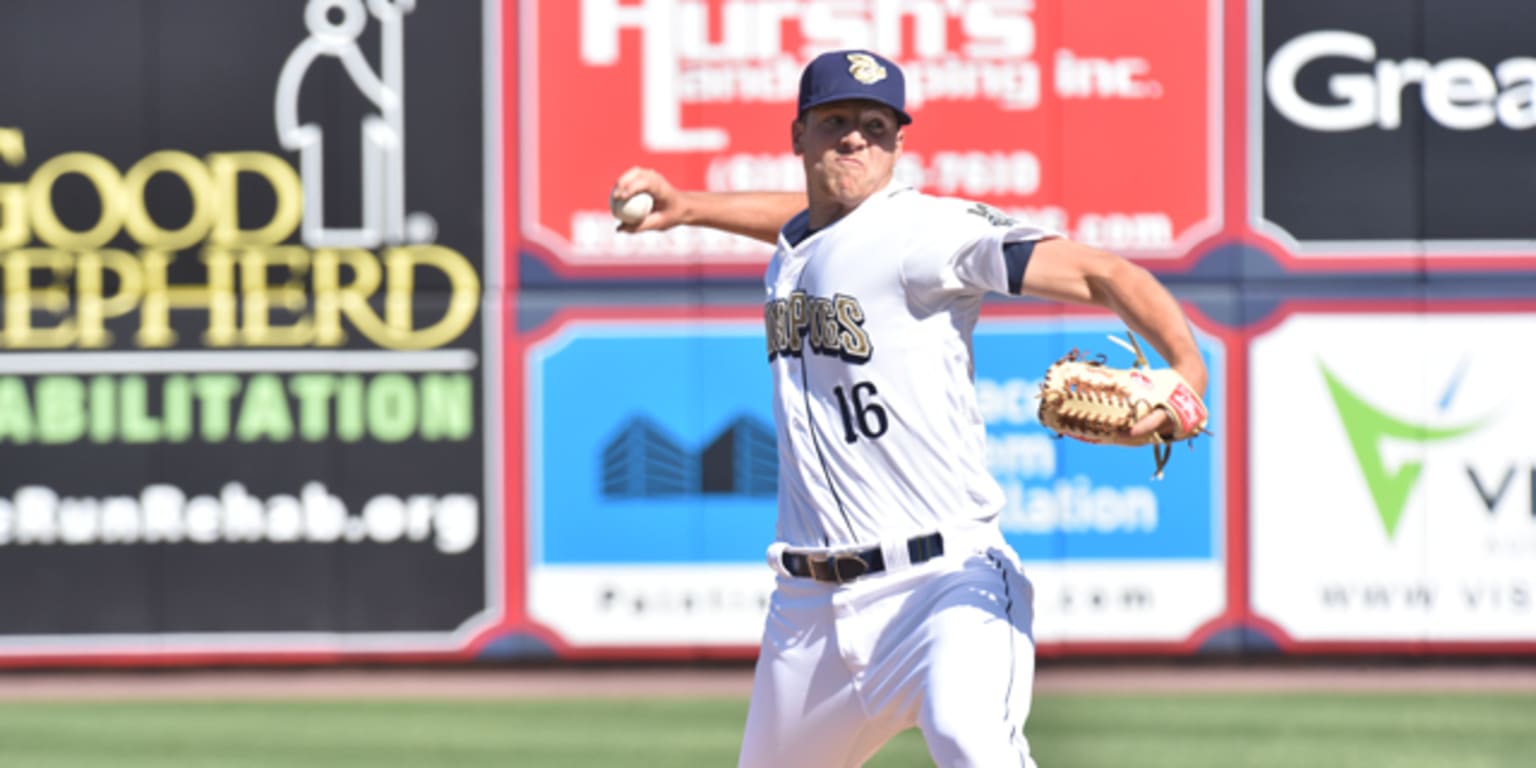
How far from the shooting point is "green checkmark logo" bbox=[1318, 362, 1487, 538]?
864 centimetres

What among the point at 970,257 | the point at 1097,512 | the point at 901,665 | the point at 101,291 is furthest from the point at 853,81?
the point at 101,291

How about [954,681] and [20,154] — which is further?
[20,154]

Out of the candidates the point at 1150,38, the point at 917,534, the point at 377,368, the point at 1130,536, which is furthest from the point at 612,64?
the point at 917,534

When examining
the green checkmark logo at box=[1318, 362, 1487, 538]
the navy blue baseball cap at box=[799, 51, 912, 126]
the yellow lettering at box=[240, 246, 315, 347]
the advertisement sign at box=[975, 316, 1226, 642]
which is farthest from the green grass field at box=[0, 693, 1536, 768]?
the navy blue baseball cap at box=[799, 51, 912, 126]

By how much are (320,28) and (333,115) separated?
0.40 m

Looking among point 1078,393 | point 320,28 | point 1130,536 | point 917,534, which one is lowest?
point 1130,536

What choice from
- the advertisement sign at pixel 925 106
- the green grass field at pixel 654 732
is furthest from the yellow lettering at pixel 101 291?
the advertisement sign at pixel 925 106

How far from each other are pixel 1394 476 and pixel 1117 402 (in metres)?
5.73

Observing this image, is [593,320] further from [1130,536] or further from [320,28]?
[1130,536]

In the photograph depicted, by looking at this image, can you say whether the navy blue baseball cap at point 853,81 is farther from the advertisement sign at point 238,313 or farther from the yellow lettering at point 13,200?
the yellow lettering at point 13,200

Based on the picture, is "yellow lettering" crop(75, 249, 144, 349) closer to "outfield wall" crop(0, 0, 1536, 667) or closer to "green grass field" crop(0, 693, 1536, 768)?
"outfield wall" crop(0, 0, 1536, 667)

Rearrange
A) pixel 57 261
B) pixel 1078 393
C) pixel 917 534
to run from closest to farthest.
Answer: pixel 1078 393, pixel 917 534, pixel 57 261

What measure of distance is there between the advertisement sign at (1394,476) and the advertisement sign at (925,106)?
34.8 inches

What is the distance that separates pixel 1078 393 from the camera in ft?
11.4
